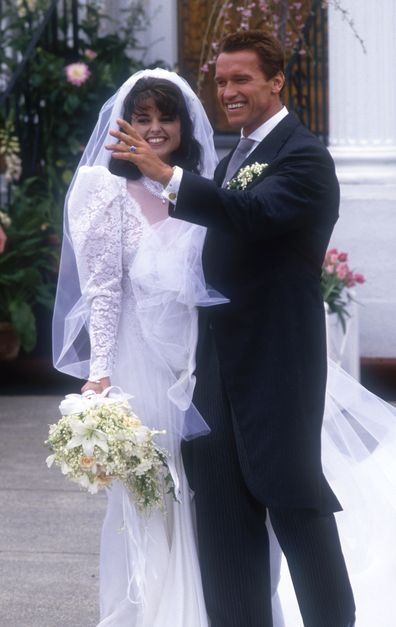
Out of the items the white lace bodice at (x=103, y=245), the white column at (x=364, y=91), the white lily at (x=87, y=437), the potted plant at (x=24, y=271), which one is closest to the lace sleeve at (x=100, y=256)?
the white lace bodice at (x=103, y=245)

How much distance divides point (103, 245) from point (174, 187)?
41 cm

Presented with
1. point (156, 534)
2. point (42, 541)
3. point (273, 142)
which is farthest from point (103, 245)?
point (42, 541)

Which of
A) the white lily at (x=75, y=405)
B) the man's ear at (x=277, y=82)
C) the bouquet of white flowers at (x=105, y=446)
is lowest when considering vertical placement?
the bouquet of white flowers at (x=105, y=446)

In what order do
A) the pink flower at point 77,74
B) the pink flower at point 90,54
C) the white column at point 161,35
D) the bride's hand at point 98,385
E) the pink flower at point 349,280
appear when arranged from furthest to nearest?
the white column at point 161,35
the pink flower at point 90,54
the pink flower at point 77,74
the pink flower at point 349,280
the bride's hand at point 98,385

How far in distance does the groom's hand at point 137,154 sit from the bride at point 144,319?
14.6 inches

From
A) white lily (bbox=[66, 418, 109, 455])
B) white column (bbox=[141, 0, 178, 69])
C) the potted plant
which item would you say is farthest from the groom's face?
white column (bbox=[141, 0, 178, 69])

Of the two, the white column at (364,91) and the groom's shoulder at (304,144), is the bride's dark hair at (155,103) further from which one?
the white column at (364,91)

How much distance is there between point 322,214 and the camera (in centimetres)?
359

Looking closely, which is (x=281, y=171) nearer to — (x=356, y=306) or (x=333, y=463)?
(x=333, y=463)

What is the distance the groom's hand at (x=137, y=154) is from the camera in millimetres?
3398

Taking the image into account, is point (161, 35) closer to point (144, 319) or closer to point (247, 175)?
point (144, 319)

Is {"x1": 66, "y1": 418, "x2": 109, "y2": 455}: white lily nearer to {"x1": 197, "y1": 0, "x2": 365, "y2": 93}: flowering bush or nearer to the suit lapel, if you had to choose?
the suit lapel

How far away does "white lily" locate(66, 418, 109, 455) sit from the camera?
3539 millimetres

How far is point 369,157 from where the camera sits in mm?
8656
